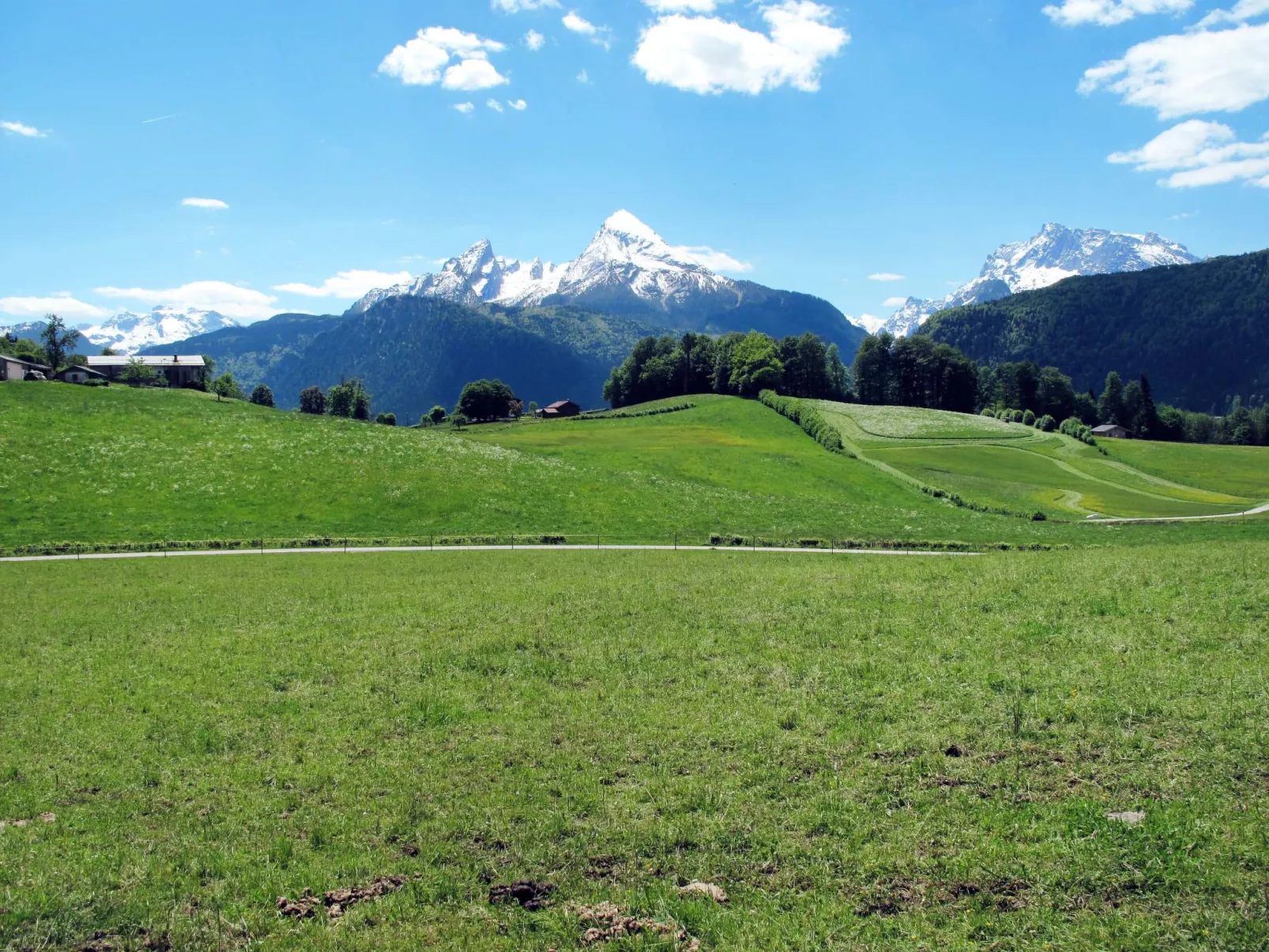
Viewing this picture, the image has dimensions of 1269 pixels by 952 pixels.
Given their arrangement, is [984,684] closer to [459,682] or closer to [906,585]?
[906,585]

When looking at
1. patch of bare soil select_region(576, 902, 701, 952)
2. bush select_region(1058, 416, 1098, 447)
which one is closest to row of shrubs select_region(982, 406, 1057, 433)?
bush select_region(1058, 416, 1098, 447)

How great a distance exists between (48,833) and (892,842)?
1205cm

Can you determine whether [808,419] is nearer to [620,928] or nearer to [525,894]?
[525,894]

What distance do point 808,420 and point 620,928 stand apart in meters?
119

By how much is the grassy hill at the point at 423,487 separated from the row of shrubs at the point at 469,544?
161 cm

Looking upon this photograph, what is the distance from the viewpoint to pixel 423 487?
2325 inches

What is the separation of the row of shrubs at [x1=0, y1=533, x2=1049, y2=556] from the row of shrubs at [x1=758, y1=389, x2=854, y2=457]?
57639 millimetres

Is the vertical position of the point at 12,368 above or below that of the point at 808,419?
above

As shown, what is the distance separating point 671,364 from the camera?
184 m

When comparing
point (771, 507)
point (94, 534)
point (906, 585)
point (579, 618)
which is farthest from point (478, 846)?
point (771, 507)

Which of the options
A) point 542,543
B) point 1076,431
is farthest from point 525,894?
point 1076,431

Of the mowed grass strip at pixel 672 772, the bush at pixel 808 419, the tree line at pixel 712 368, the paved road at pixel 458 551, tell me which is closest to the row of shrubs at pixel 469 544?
the paved road at pixel 458 551

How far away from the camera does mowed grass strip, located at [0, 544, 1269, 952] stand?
847 centimetres

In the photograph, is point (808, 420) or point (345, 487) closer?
point (345, 487)
